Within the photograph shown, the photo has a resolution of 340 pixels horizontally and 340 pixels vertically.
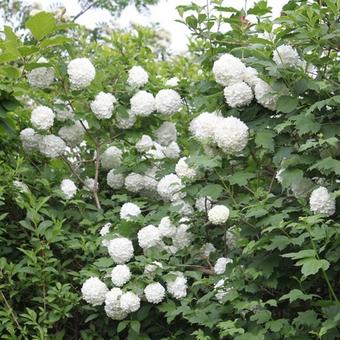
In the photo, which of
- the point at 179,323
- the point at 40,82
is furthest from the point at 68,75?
the point at 179,323

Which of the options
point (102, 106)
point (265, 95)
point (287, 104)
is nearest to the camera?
point (287, 104)

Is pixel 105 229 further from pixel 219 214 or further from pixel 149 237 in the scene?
pixel 219 214

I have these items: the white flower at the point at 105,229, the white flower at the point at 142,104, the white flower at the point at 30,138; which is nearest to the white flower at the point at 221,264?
the white flower at the point at 105,229

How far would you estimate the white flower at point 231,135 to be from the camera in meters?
3.09

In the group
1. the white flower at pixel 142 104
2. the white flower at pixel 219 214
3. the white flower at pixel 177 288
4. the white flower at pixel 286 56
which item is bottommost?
the white flower at pixel 177 288

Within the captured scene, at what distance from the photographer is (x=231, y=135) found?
3086 mm

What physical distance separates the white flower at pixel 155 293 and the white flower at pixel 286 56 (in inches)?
43.5

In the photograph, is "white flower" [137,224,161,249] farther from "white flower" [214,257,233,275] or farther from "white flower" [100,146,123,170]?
"white flower" [100,146,123,170]

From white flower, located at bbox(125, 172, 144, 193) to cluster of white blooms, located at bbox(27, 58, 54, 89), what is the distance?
647 mm

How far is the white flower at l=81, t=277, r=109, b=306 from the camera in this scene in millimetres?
3352

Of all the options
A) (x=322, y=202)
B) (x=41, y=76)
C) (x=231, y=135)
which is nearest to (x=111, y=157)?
(x=41, y=76)

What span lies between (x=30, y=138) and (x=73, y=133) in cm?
23

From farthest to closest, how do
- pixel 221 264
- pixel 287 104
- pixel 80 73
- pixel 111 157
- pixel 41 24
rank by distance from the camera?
1. pixel 111 157
2. pixel 80 73
3. pixel 41 24
4. pixel 221 264
5. pixel 287 104

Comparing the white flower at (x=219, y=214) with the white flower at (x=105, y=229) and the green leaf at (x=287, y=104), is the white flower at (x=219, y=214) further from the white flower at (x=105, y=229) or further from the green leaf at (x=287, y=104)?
the white flower at (x=105, y=229)
